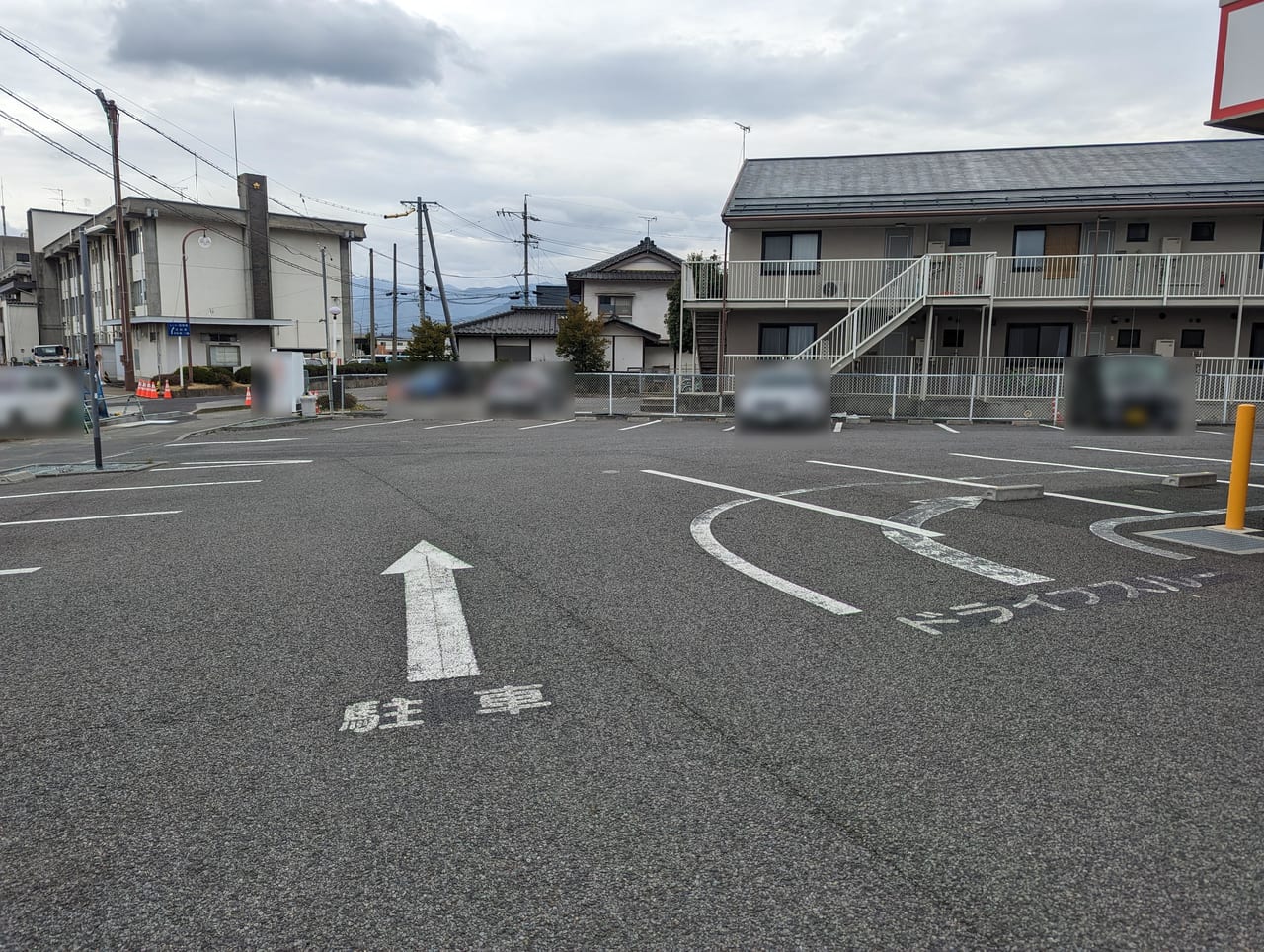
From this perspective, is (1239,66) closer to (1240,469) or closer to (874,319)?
(1240,469)

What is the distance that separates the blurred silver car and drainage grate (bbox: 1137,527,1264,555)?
10.2 m

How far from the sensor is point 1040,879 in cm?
238

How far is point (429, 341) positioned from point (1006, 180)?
26359 mm

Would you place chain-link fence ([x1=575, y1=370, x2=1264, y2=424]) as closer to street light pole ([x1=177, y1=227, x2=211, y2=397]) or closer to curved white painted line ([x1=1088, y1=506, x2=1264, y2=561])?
curved white painted line ([x1=1088, y1=506, x2=1264, y2=561])

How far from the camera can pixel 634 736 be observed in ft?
10.7

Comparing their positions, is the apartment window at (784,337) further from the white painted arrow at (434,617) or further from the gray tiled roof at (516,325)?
the gray tiled roof at (516,325)

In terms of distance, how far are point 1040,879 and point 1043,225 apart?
25117 millimetres

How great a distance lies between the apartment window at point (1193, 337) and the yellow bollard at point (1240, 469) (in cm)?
2003

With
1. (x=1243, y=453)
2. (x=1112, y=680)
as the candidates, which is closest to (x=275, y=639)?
(x=1112, y=680)

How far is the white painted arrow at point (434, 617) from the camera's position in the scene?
3971 mm

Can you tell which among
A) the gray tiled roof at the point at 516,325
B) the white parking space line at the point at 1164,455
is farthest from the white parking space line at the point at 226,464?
the gray tiled roof at the point at 516,325

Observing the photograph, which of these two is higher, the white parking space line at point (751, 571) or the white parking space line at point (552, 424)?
the white parking space line at point (751, 571)

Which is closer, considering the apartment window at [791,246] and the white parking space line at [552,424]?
the white parking space line at [552,424]

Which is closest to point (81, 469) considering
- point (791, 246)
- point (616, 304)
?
point (791, 246)
